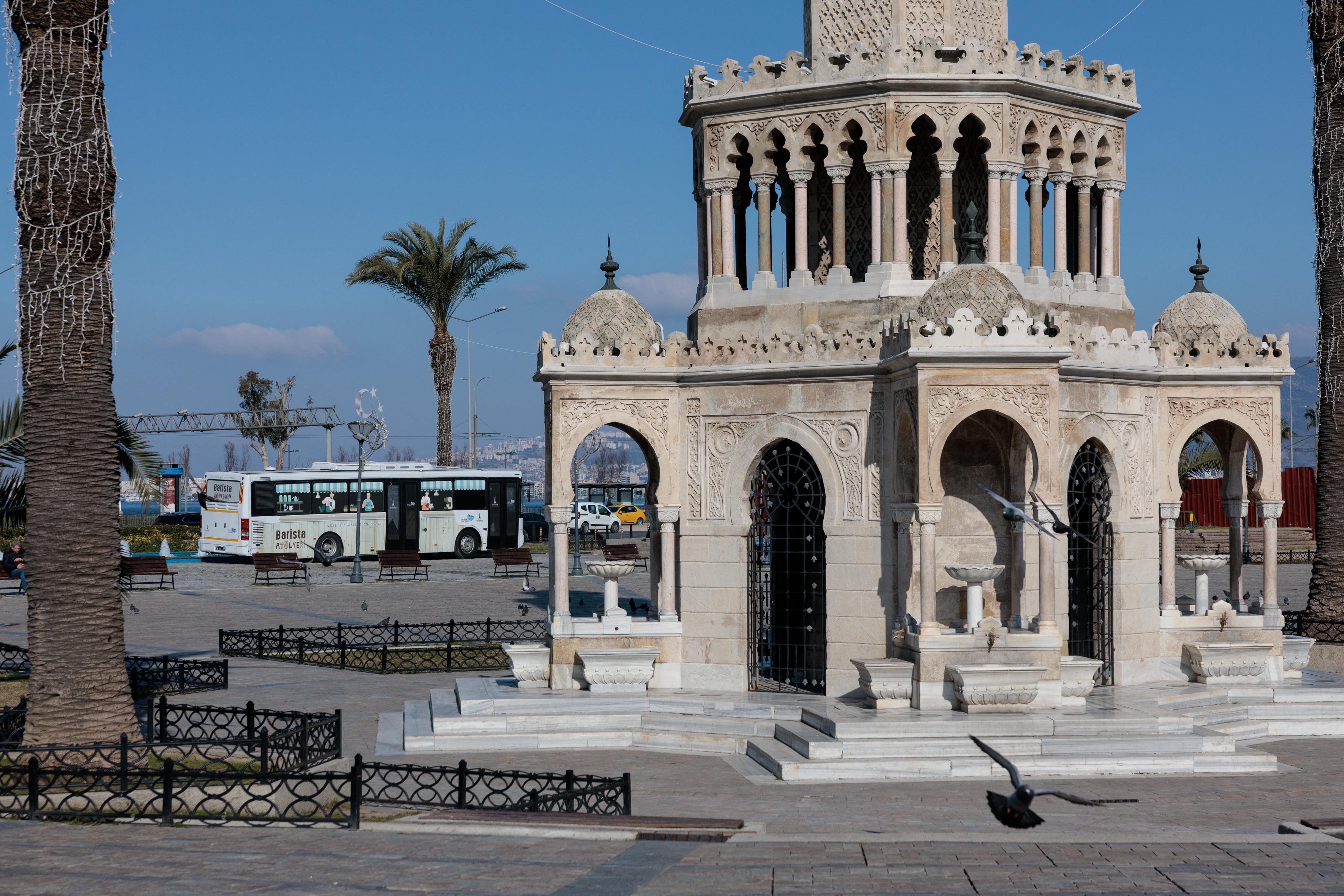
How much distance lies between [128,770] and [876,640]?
902 centimetres

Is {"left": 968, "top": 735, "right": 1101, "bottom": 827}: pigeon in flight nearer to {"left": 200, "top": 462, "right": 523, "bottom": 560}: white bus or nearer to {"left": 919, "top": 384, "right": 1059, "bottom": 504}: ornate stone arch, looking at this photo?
{"left": 919, "top": 384, "right": 1059, "bottom": 504}: ornate stone arch

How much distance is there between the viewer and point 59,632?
505 inches

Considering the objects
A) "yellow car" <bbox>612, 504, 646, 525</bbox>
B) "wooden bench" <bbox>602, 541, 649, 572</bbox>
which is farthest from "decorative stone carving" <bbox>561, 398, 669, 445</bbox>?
"yellow car" <bbox>612, 504, 646, 525</bbox>

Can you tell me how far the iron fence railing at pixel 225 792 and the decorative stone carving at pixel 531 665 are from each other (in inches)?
Answer: 183

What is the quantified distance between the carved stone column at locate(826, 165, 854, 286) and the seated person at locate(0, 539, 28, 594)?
77.3 ft

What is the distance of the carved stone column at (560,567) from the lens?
17.7m

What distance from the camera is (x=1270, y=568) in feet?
60.8

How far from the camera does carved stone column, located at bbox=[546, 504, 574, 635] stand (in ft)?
58.0

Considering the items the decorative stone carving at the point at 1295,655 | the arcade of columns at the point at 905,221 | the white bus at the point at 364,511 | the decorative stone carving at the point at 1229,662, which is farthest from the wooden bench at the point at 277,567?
the decorative stone carving at the point at 1295,655

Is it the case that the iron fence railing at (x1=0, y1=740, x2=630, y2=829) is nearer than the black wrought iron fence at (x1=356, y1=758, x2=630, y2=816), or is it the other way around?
the iron fence railing at (x1=0, y1=740, x2=630, y2=829)

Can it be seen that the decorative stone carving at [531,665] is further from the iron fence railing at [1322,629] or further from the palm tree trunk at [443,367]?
the palm tree trunk at [443,367]

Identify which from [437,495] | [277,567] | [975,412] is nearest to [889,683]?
[975,412]

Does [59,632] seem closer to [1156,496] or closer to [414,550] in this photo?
[1156,496]

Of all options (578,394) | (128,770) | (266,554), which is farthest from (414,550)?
(128,770)
